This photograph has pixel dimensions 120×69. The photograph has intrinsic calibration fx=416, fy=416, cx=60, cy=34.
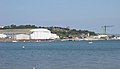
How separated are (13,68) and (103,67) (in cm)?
802

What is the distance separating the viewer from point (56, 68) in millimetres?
36531

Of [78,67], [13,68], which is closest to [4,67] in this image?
[13,68]

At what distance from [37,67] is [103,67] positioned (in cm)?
590

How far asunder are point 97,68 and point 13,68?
7470mm

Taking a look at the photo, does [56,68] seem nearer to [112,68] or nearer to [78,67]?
[78,67]

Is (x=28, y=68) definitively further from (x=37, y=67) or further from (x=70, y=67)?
(x=70, y=67)

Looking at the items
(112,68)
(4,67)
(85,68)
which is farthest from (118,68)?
(4,67)

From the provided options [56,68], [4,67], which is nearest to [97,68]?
[56,68]

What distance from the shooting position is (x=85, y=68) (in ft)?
119

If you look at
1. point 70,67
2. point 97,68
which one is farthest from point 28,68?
point 97,68

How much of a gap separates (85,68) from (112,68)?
2.34m

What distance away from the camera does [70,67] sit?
37500 millimetres

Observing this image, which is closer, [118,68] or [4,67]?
[118,68]

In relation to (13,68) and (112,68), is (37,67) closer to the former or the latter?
(13,68)
